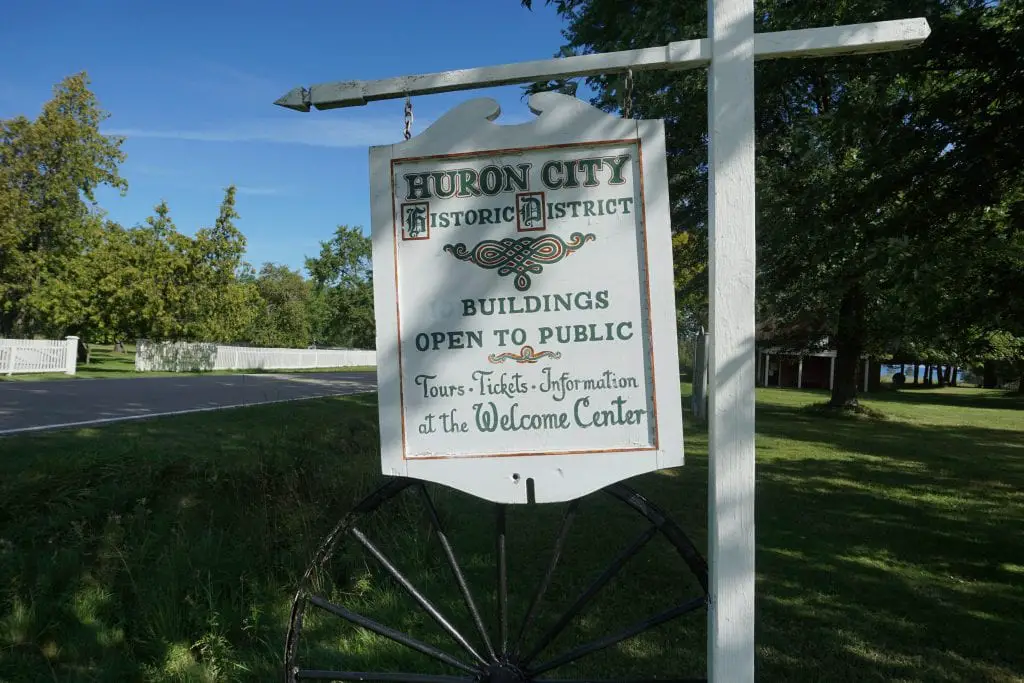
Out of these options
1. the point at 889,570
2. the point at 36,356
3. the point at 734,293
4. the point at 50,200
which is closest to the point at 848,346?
the point at 889,570

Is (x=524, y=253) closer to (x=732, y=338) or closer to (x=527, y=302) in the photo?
(x=527, y=302)

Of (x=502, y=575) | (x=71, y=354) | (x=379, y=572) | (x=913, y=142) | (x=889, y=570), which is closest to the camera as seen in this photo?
(x=502, y=575)

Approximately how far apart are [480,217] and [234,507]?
4335 mm

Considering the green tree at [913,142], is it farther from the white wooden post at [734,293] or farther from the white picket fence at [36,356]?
the white picket fence at [36,356]

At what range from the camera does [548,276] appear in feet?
7.32

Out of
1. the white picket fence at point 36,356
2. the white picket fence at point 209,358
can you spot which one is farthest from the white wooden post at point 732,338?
the white picket fence at point 209,358

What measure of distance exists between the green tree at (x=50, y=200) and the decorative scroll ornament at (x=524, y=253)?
32.6 meters

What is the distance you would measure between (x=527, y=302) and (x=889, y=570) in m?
4.48

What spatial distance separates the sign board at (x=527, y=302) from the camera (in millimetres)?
2188

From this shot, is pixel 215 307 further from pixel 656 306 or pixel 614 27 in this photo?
pixel 656 306

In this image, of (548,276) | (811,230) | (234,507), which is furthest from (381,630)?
(811,230)

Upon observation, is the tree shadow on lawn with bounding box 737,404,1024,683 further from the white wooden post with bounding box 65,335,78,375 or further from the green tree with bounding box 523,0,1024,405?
the white wooden post with bounding box 65,335,78,375

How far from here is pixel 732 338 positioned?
2.08 m

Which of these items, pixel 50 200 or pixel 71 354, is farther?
pixel 50 200
